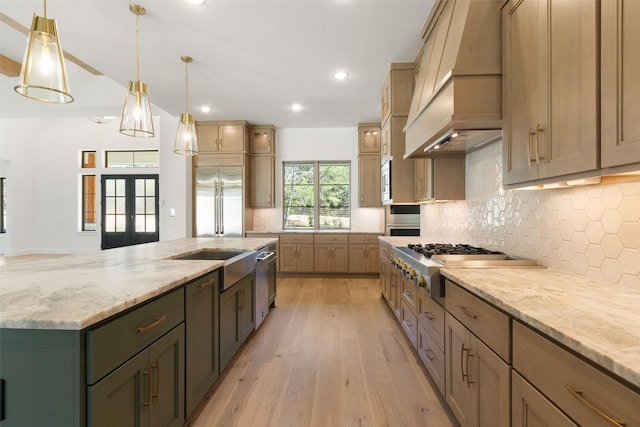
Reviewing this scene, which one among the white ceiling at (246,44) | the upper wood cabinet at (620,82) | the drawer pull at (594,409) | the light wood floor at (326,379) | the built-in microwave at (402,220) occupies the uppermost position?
the white ceiling at (246,44)

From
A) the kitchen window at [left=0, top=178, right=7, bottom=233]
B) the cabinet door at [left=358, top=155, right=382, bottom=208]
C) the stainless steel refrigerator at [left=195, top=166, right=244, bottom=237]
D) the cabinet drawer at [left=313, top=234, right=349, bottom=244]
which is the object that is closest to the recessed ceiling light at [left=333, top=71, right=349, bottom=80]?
the cabinet door at [left=358, top=155, right=382, bottom=208]

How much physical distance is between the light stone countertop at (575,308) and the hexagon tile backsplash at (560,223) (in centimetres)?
10

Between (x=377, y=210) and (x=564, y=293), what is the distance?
4646mm

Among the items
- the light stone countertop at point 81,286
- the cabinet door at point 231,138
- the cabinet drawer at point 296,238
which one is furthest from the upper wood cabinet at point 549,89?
the cabinet door at point 231,138

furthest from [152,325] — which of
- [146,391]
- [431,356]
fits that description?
[431,356]

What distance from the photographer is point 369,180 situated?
556 centimetres

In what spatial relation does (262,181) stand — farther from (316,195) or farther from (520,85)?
(520,85)

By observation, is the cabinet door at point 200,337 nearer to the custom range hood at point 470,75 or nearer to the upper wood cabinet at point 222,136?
the custom range hood at point 470,75

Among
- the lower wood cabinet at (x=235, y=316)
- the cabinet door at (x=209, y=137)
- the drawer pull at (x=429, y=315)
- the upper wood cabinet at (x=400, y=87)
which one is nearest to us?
the drawer pull at (x=429, y=315)

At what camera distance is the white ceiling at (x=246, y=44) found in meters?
2.41

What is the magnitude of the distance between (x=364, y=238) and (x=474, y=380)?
13.0 feet

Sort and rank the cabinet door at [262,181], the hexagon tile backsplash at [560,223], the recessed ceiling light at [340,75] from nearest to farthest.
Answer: the hexagon tile backsplash at [560,223]
the recessed ceiling light at [340,75]
the cabinet door at [262,181]

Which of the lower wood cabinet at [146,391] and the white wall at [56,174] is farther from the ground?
the white wall at [56,174]

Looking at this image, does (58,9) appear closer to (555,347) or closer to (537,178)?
(537,178)
